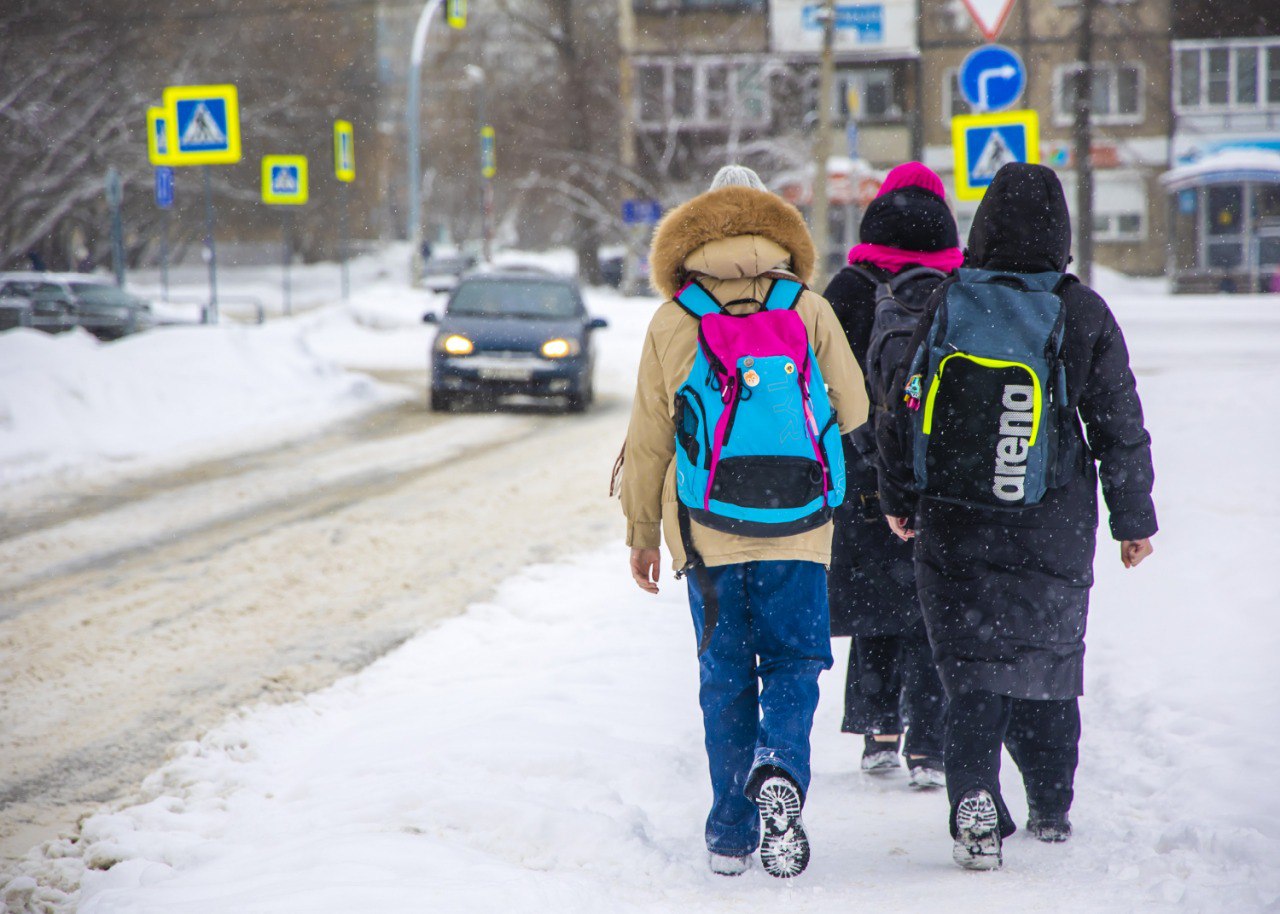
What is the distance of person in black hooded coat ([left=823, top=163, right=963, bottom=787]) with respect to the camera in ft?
13.3

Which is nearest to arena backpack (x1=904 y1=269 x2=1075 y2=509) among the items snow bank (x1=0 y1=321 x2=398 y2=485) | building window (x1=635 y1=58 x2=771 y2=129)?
snow bank (x1=0 y1=321 x2=398 y2=485)

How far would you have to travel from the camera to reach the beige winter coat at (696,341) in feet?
10.7

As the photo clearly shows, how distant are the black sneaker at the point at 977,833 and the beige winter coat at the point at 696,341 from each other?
696 mm

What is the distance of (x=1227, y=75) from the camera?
135 ft

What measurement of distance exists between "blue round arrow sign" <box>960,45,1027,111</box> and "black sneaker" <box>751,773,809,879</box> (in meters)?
7.55

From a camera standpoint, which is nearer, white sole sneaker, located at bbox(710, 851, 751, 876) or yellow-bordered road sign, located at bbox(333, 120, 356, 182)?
white sole sneaker, located at bbox(710, 851, 751, 876)

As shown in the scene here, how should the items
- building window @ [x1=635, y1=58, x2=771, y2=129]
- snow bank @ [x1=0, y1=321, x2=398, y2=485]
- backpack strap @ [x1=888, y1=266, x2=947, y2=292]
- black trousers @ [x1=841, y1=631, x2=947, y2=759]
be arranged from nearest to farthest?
backpack strap @ [x1=888, y1=266, x2=947, y2=292] < black trousers @ [x1=841, y1=631, x2=947, y2=759] < snow bank @ [x1=0, y1=321, x2=398, y2=485] < building window @ [x1=635, y1=58, x2=771, y2=129]

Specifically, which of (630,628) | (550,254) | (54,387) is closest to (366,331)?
(54,387)

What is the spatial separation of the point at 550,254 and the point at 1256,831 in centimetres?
7394

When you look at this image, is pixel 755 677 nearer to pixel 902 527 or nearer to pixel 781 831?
pixel 781 831

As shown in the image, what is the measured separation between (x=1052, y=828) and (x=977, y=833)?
33 cm

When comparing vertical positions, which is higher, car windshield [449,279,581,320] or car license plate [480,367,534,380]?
car windshield [449,279,581,320]

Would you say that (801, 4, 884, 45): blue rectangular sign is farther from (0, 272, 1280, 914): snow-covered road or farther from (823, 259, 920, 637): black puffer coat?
(823, 259, 920, 637): black puffer coat

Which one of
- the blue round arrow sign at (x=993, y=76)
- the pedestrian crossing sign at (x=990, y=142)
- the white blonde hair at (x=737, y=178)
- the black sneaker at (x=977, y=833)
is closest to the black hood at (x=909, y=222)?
the white blonde hair at (x=737, y=178)
